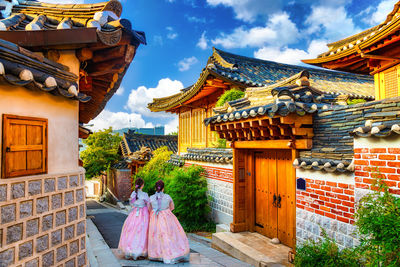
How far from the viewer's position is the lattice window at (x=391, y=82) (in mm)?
7020

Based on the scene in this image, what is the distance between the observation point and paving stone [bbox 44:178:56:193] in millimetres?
3259

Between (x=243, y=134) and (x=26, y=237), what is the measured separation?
485 cm

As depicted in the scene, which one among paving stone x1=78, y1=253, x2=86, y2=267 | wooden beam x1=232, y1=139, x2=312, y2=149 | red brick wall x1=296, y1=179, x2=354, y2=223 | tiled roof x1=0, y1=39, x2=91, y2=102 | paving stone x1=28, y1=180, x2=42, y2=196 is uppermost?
tiled roof x1=0, y1=39, x2=91, y2=102

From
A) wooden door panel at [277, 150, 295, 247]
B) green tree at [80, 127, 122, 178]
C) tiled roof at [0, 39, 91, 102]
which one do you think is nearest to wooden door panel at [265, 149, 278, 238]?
wooden door panel at [277, 150, 295, 247]

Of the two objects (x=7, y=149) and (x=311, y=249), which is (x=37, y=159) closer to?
(x=7, y=149)

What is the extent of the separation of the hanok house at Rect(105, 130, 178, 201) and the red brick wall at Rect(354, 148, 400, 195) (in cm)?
1534

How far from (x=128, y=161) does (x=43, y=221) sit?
51.7 feet

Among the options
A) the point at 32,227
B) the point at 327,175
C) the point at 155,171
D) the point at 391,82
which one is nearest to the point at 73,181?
the point at 32,227

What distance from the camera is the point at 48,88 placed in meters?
2.97

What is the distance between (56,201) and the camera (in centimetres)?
342

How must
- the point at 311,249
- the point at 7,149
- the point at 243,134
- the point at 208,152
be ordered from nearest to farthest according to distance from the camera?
the point at 7,149, the point at 311,249, the point at 243,134, the point at 208,152

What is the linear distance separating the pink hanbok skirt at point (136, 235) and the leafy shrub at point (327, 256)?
3.18 metres

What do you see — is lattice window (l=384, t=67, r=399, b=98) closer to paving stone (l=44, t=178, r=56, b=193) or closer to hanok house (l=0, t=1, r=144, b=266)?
hanok house (l=0, t=1, r=144, b=266)

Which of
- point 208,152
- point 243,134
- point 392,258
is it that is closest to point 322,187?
point 392,258
